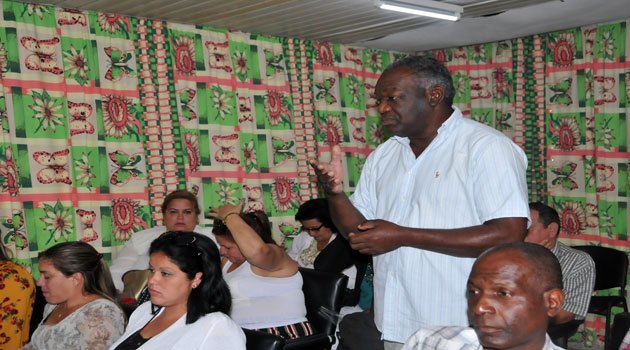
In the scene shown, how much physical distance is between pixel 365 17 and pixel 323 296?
2.53 m

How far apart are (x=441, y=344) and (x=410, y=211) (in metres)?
0.45

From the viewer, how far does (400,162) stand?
93.4 inches

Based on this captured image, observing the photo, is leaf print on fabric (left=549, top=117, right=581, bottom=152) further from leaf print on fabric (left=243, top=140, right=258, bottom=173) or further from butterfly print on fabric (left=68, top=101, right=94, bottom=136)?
butterfly print on fabric (left=68, top=101, right=94, bottom=136)

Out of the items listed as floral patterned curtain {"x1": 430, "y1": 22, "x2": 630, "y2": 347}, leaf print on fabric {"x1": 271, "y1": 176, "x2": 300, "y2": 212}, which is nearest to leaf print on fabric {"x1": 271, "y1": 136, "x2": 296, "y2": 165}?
leaf print on fabric {"x1": 271, "y1": 176, "x2": 300, "y2": 212}

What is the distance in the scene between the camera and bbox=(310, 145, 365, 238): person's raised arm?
2207mm

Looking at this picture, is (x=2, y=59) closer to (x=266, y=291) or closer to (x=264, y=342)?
(x=266, y=291)

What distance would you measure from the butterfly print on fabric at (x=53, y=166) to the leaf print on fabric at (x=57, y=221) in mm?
166

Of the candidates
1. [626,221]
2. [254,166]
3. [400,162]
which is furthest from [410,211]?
[626,221]

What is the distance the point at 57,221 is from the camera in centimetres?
500

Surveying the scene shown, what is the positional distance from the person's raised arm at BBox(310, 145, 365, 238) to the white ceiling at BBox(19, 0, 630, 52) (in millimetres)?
2901

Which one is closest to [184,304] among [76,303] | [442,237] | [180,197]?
[76,303]

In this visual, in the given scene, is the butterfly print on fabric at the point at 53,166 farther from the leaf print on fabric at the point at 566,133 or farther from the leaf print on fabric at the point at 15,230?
the leaf print on fabric at the point at 566,133

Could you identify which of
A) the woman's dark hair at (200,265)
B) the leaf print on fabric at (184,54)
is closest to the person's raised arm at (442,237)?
the woman's dark hair at (200,265)

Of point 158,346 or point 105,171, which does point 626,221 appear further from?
point 158,346
